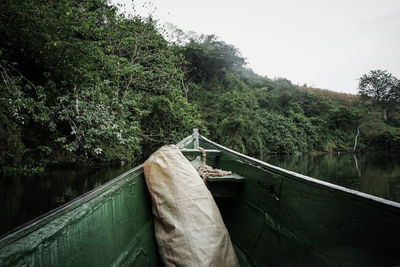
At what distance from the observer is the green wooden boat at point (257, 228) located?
731mm

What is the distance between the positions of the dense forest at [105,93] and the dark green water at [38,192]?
52 cm

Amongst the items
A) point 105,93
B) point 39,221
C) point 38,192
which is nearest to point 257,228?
point 39,221

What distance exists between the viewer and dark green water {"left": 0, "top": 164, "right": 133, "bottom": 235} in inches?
149

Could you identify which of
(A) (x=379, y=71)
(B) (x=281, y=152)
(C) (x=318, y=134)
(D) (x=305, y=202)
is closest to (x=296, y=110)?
(C) (x=318, y=134)

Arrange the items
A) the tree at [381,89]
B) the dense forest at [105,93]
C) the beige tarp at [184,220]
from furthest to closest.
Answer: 1. the tree at [381,89]
2. the dense forest at [105,93]
3. the beige tarp at [184,220]

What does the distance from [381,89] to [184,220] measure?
149 feet

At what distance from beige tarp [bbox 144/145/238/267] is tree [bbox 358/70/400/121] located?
142 feet

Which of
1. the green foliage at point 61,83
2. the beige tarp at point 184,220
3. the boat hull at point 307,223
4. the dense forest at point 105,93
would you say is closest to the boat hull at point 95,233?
the beige tarp at point 184,220

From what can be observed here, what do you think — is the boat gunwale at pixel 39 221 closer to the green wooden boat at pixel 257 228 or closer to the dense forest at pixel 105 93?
the green wooden boat at pixel 257 228

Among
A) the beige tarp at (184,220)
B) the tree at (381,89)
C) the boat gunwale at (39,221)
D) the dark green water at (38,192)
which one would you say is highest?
the tree at (381,89)

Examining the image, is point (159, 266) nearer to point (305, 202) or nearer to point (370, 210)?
point (305, 202)

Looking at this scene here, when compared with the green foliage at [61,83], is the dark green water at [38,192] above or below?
below

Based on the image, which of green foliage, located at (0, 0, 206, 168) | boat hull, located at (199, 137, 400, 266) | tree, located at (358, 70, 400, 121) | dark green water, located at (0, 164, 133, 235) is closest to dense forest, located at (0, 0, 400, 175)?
green foliage, located at (0, 0, 206, 168)

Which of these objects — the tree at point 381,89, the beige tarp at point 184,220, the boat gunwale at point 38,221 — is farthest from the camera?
the tree at point 381,89
